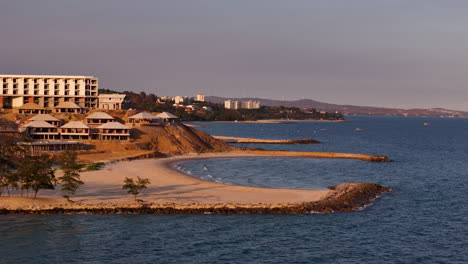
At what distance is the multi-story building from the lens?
382 feet

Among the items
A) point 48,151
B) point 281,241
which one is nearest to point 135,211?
point 281,241

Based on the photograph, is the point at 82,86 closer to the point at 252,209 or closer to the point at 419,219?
the point at 252,209

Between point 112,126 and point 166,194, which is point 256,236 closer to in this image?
point 166,194

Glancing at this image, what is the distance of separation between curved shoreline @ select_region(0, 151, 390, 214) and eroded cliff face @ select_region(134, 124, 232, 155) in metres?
25.2

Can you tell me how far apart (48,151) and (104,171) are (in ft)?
54.0

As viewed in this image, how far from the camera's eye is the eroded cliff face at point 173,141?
91.8 metres

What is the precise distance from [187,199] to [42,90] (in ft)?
259

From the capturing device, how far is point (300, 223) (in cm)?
4384

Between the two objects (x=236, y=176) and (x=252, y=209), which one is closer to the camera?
(x=252, y=209)

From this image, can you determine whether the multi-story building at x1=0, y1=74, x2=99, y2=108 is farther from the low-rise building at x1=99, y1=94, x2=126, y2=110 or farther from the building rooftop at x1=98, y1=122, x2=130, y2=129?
the building rooftop at x1=98, y1=122, x2=130, y2=129

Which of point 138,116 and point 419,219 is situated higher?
point 138,116

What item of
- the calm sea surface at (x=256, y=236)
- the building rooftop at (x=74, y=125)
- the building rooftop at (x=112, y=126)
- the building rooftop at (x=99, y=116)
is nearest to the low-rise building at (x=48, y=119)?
the building rooftop at (x=74, y=125)

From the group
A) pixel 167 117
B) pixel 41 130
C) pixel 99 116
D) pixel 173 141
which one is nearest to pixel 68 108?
pixel 99 116

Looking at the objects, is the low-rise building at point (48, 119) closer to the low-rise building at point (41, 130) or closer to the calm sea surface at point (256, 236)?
the low-rise building at point (41, 130)
